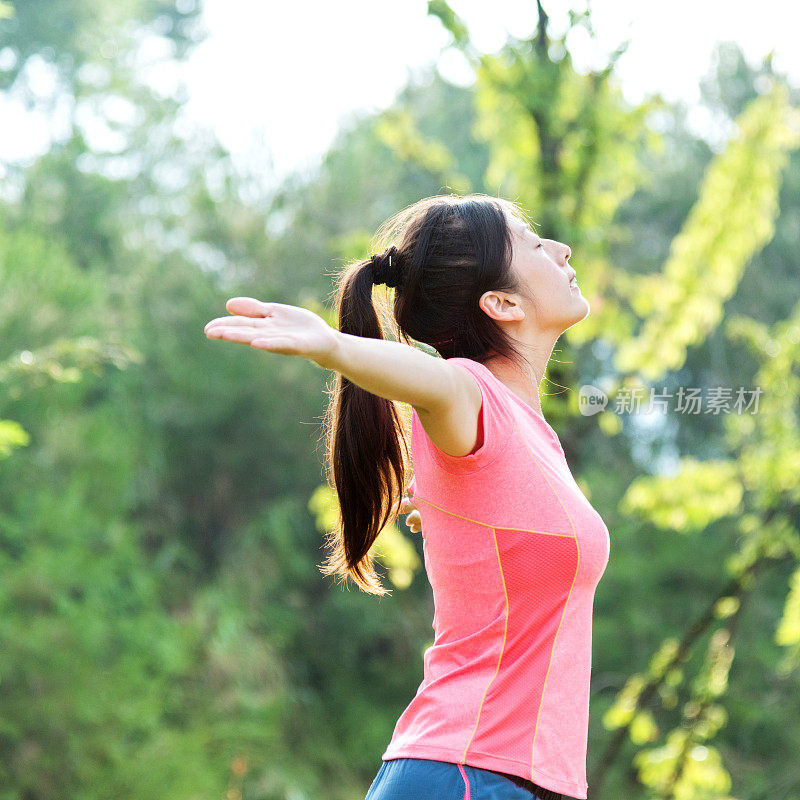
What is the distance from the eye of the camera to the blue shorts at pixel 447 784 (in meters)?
1.07

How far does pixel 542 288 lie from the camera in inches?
51.9

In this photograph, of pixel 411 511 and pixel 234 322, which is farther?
pixel 411 511

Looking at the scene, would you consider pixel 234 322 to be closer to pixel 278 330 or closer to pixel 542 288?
pixel 278 330

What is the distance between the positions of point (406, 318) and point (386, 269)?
8cm

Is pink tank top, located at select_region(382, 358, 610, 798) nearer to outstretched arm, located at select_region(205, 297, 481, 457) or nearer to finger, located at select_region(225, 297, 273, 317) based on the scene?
outstretched arm, located at select_region(205, 297, 481, 457)

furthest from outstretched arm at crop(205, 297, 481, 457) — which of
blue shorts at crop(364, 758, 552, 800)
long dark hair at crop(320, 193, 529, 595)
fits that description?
blue shorts at crop(364, 758, 552, 800)

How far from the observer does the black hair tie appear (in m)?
1.37

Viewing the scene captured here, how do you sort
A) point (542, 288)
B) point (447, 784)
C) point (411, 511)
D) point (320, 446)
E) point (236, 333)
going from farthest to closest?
point (320, 446)
point (411, 511)
point (542, 288)
point (447, 784)
point (236, 333)

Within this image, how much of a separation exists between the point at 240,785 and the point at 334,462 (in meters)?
4.90

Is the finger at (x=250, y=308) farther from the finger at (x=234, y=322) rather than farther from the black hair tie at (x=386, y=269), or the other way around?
the black hair tie at (x=386, y=269)

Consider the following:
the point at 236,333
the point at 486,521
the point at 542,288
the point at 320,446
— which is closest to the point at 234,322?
the point at 236,333

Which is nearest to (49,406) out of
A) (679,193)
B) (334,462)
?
(334,462)

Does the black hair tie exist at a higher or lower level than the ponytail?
higher

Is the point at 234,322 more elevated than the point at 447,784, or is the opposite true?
the point at 234,322
